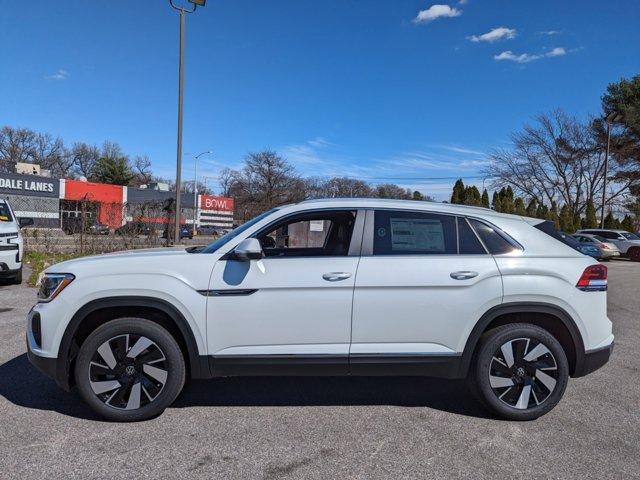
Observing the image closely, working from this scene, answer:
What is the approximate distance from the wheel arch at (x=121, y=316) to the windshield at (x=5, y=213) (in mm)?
7793

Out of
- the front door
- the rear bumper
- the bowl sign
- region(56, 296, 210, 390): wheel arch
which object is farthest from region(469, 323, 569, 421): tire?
the bowl sign

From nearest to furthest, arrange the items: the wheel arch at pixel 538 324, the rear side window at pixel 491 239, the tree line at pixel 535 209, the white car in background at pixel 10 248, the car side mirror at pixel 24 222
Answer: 1. the wheel arch at pixel 538 324
2. the rear side window at pixel 491 239
3. the white car in background at pixel 10 248
4. the car side mirror at pixel 24 222
5. the tree line at pixel 535 209

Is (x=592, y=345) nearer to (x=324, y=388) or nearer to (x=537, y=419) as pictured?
(x=537, y=419)

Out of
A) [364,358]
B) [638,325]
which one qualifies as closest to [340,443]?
[364,358]

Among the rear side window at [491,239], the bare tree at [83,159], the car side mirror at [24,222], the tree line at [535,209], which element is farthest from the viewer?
the bare tree at [83,159]

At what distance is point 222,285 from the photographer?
148 inches

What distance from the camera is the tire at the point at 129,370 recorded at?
3.75 meters

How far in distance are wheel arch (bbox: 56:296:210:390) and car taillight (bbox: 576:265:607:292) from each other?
3.00 m

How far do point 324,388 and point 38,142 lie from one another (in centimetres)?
9831

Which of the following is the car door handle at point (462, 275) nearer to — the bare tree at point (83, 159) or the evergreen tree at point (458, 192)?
the evergreen tree at point (458, 192)

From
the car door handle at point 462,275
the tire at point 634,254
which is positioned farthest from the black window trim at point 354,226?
the tire at point 634,254

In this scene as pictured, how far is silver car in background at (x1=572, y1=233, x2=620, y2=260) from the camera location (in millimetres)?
25844

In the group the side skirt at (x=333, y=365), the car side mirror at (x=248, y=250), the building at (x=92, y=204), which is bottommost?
the side skirt at (x=333, y=365)

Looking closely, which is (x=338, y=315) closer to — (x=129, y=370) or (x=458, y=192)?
(x=129, y=370)
